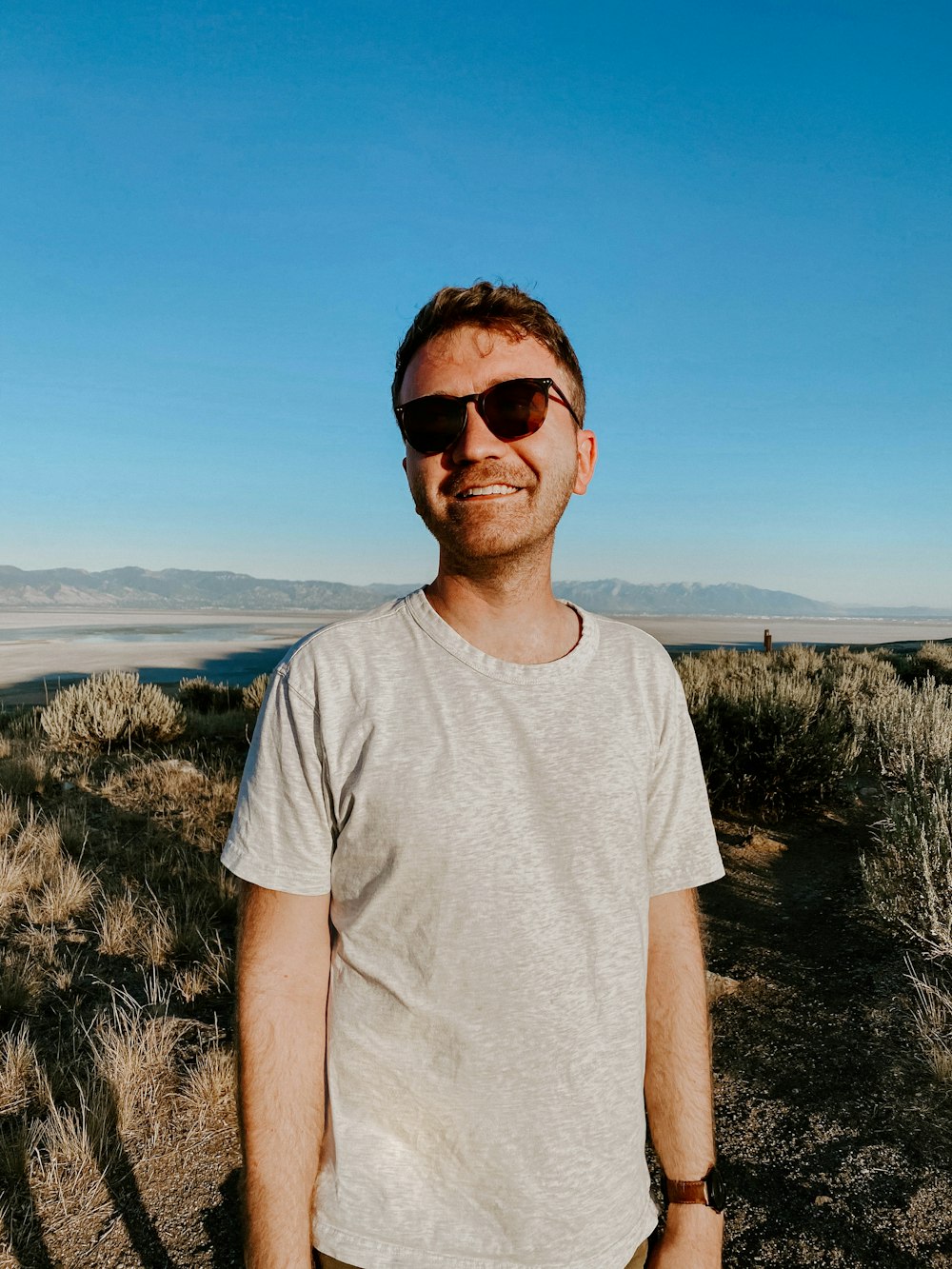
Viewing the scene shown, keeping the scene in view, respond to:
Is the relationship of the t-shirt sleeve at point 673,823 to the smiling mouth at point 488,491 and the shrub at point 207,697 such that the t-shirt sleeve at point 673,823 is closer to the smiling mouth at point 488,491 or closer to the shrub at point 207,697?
the smiling mouth at point 488,491

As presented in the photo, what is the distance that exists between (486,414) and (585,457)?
1.20 ft

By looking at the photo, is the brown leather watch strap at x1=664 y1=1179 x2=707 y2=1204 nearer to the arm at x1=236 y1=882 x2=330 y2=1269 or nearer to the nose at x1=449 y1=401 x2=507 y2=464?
the arm at x1=236 y1=882 x2=330 y2=1269

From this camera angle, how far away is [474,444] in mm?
1439

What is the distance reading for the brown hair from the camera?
1503 mm

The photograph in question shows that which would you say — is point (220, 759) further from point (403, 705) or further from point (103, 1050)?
point (403, 705)

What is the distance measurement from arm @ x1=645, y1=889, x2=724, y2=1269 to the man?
1 cm

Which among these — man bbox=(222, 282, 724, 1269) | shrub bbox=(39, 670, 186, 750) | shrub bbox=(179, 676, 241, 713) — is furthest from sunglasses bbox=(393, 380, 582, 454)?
shrub bbox=(179, 676, 241, 713)

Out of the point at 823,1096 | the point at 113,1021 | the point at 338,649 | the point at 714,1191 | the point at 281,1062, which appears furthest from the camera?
the point at 113,1021

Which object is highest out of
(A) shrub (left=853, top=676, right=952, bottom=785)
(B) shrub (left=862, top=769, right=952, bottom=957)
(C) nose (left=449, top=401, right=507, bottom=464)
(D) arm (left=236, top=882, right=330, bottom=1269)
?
(C) nose (left=449, top=401, right=507, bottom=464)

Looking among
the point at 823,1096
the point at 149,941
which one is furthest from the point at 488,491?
the point at 149,941

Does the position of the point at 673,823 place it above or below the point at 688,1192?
above

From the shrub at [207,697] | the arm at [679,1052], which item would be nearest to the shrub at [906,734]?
the arm at [679,1052]

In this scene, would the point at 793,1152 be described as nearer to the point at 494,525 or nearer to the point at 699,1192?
the point at 699,1192

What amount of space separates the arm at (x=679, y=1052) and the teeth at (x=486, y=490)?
805 millimetres
